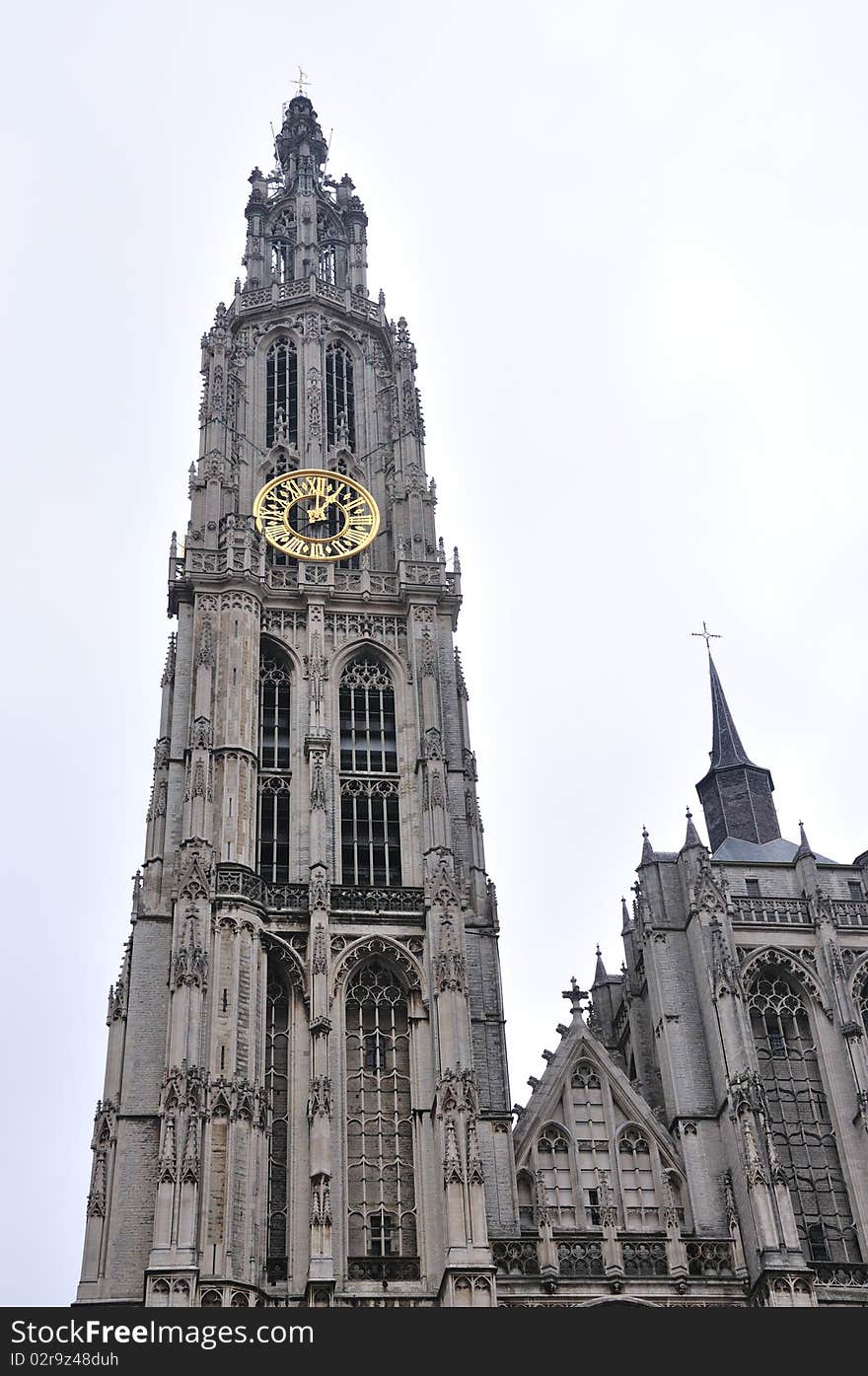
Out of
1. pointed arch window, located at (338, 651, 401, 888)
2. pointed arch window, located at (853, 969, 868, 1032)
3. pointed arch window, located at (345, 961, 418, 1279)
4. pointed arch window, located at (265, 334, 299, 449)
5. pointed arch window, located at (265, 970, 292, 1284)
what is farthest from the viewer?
pointed arch window, located at (265, 334, 299, 449)

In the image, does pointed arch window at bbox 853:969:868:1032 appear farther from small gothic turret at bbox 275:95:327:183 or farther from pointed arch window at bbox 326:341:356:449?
small gothic turret at bbox 275:95:327:183

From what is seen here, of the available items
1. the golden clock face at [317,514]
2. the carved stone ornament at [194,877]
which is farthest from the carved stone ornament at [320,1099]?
the golden clock face at [317,514]

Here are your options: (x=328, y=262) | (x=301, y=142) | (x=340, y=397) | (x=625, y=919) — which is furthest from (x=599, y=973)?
(x=301, y=142)

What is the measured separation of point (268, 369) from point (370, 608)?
13326 mm

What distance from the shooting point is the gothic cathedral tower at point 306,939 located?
39.4 metres

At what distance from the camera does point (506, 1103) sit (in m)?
43.6

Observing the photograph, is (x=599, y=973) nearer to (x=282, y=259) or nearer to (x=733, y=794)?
(x=733, y=794)

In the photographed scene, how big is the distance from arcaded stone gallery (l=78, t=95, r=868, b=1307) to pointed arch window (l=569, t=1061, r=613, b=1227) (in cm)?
9

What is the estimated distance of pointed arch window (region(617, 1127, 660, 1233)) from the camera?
42156mm

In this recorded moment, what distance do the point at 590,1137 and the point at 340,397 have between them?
30310 mm

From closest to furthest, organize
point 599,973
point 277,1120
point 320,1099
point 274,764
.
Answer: point 320,1099, point 277,1120, point 274,764, point 599,973

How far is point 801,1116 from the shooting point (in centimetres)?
4441

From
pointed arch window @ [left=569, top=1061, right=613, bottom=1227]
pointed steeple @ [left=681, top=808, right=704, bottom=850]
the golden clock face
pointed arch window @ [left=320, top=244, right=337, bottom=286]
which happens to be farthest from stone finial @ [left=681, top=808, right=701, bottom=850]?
pointed arch window @ [left=320, top=244, right=337, bottom=286]

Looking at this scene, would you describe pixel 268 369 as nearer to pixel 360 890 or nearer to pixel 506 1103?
pixel 360 890
